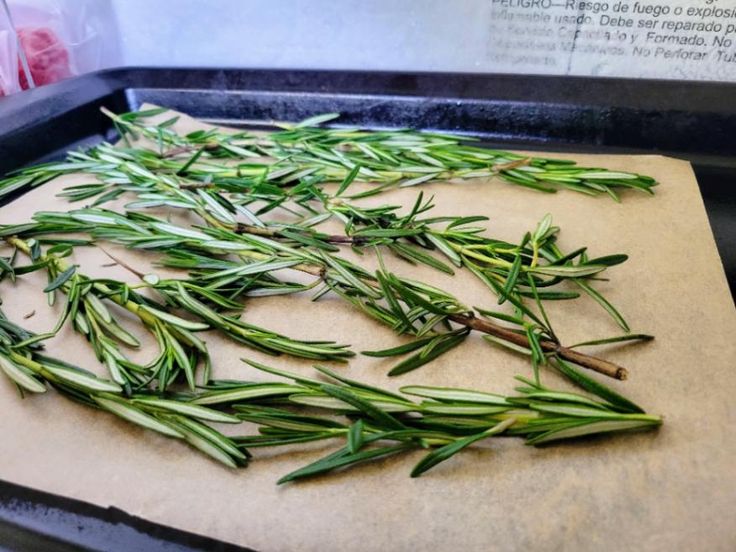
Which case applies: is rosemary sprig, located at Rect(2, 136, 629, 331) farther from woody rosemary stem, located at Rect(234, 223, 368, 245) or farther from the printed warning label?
the printed warning label

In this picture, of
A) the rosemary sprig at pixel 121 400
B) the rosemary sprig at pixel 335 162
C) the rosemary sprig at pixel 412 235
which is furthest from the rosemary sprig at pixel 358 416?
the rosemary sprig at pixel 335 162

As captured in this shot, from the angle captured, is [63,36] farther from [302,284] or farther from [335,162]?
[302,284]

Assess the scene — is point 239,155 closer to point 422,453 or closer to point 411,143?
point 411,143

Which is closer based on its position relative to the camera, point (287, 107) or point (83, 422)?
point (83, 422)

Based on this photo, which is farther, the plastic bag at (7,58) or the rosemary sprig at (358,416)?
the plastic bag at (7,58)

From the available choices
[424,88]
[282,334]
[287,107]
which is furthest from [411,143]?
[282,334]

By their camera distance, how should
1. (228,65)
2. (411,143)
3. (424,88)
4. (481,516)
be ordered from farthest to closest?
(228,65) < (424,88) < (411,143) < (481,516)

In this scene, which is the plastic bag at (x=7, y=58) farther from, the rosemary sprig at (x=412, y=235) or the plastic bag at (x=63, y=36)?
the rosemary sprig at (x=412, y=235)
